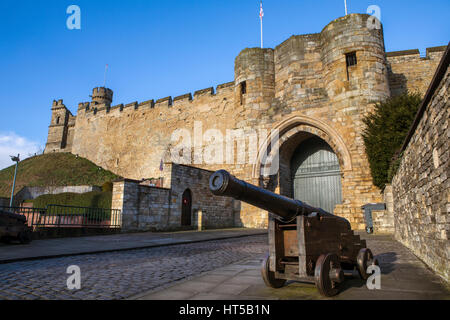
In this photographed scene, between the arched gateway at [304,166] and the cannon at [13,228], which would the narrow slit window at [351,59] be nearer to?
the arched gateway at [304,166]

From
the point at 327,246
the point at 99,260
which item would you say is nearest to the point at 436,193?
the point at 327,246

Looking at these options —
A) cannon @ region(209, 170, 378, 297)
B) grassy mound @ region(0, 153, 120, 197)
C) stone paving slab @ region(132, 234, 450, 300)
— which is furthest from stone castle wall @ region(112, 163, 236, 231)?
grassy mound @ region(0, 153, 120, 197)

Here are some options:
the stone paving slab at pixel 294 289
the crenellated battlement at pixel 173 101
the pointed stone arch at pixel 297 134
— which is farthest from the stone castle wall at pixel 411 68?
the stone paving slab at pixel 294 289

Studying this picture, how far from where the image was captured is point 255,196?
254 centimetres

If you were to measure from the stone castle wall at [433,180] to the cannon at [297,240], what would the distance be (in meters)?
0.94

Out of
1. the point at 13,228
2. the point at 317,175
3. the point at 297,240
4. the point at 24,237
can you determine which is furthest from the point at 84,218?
the point at 317,175

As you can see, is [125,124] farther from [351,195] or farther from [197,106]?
[351,195]

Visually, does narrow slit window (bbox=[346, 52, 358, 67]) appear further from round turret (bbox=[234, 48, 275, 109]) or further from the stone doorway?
the stone doorway

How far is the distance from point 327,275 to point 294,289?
46 centimetres

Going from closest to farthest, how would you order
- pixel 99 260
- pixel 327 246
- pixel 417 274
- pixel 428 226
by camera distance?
pixel 327 246
pixel 417 274
pixel 428 226
pixel 99 260

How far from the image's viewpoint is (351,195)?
12.0 metres

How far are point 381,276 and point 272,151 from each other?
1186 cm

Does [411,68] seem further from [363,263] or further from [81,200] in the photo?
[81,200]

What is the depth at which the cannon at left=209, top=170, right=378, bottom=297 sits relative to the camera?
2.53 meters
